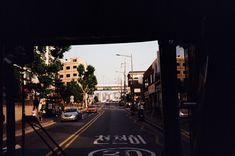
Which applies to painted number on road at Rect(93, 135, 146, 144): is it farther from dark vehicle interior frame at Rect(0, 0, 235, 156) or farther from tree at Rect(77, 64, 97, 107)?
tree at Rect(77, 64, 97, 107)

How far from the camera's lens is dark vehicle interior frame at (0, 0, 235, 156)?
12.0 feet

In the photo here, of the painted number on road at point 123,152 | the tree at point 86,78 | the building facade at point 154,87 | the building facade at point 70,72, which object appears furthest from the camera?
the building facade at point 70,72

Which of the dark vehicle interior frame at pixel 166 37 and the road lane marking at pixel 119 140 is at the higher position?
the dark vehicle interior frame at pixel 166 37

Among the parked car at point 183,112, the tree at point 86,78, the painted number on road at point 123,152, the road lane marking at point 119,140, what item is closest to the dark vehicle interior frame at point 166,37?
the painted number on road at point 123,152

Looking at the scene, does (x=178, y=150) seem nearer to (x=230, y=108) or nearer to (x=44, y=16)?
(x=230, y=108)

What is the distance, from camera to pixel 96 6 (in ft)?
16.1

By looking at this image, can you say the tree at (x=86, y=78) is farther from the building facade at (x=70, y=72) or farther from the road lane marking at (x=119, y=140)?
the road lane marking at (x=119, y=140)

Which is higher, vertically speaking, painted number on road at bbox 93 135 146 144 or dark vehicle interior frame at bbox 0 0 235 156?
→ dark vehicle interior frame at bbox 0 0 235 156

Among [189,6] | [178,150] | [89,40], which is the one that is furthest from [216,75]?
[89,40]

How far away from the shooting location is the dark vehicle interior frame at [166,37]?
3.66 meters

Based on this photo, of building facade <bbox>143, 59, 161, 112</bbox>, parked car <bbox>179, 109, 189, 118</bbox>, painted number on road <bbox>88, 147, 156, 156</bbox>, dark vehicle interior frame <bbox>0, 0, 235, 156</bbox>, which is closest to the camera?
dark vehicle interior frame <bbox>0, 0, 235, 156</bbox>

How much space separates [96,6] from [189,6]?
123 centimetres

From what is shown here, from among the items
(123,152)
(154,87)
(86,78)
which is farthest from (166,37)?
(86,78)

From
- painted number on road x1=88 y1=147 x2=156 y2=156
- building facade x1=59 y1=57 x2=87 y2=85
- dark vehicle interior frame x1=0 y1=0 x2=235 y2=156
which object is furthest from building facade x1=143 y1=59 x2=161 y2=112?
building facade x1=59 y1=57 x2=87 y2=85
